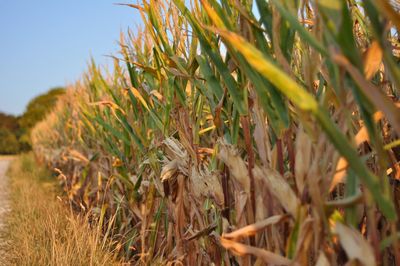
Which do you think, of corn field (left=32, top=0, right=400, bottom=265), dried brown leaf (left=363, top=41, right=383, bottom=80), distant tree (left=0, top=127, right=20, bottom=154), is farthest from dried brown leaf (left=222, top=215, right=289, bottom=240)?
distant tree (left=0, top=127, right=20, bottom=154)

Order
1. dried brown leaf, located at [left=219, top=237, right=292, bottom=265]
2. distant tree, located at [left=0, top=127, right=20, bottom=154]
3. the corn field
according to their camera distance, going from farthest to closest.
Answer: distant tree, located at [left=0, top=127, right=20, bottom=154]
dried brown leaf, located at [left=219, top=237, right=292, bottom=265]
the corn field

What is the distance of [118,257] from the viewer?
10.3 feet

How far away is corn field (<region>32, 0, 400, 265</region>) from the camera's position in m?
1.04

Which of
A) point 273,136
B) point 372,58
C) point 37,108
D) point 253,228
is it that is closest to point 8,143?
point 37,108

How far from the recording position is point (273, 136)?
5.56ft

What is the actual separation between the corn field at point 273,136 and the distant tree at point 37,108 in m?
28.3

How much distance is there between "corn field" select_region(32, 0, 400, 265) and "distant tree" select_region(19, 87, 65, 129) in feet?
92.7

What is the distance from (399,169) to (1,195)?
7698mm

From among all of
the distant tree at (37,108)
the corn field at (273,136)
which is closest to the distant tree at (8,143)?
the distant tree at (37,108)

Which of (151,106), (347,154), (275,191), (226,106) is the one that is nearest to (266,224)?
(275,191)

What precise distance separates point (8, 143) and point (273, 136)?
1458 inches

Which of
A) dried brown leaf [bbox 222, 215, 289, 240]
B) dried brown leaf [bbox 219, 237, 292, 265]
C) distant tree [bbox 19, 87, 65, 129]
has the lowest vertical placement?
dried brown leaf [bbox 219, 237, 292, 265]

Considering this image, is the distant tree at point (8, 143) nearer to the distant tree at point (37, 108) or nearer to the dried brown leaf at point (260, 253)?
the distant tree at point (37, 108)

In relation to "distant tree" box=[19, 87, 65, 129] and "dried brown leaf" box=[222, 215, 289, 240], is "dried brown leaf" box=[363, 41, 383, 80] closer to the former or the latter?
"dried brown leaf" box=[222, 215, 289, 240]
